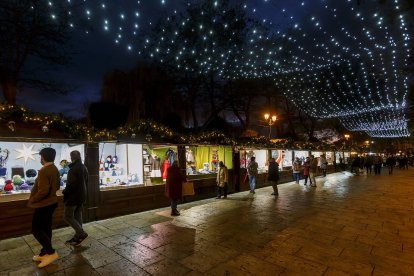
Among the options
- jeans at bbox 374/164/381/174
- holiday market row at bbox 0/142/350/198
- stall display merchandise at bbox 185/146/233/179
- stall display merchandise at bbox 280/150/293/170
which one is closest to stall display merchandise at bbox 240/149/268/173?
holiday market row at bbox 0/142/350/198

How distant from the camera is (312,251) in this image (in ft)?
15.7

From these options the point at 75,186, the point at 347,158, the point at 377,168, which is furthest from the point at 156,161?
the point at 347,158

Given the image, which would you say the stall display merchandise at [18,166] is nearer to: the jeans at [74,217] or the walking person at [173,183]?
the jeans at [74,217]

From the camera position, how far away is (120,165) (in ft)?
28.3

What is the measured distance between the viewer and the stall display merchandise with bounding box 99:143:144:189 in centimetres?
809

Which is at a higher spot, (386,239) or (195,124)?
(195,124)

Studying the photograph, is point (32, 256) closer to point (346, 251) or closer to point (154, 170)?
point (154, 170)

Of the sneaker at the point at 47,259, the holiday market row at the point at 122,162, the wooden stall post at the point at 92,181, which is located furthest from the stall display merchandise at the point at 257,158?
the sneaker at the point at 47,259

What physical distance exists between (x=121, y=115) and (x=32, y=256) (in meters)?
8.21

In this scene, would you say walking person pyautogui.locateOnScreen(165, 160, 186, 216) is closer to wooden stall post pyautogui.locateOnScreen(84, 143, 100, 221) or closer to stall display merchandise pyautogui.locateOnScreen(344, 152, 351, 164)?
wooden stall post pyautogui.locateOnScreen(84, 143, 100, 221)

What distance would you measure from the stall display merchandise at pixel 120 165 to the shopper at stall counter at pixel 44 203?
362 cm

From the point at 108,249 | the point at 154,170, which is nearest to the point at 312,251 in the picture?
the point at 108,249

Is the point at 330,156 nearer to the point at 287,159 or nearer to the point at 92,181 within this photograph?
the point at 287,159

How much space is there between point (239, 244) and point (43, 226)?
3673 mm
